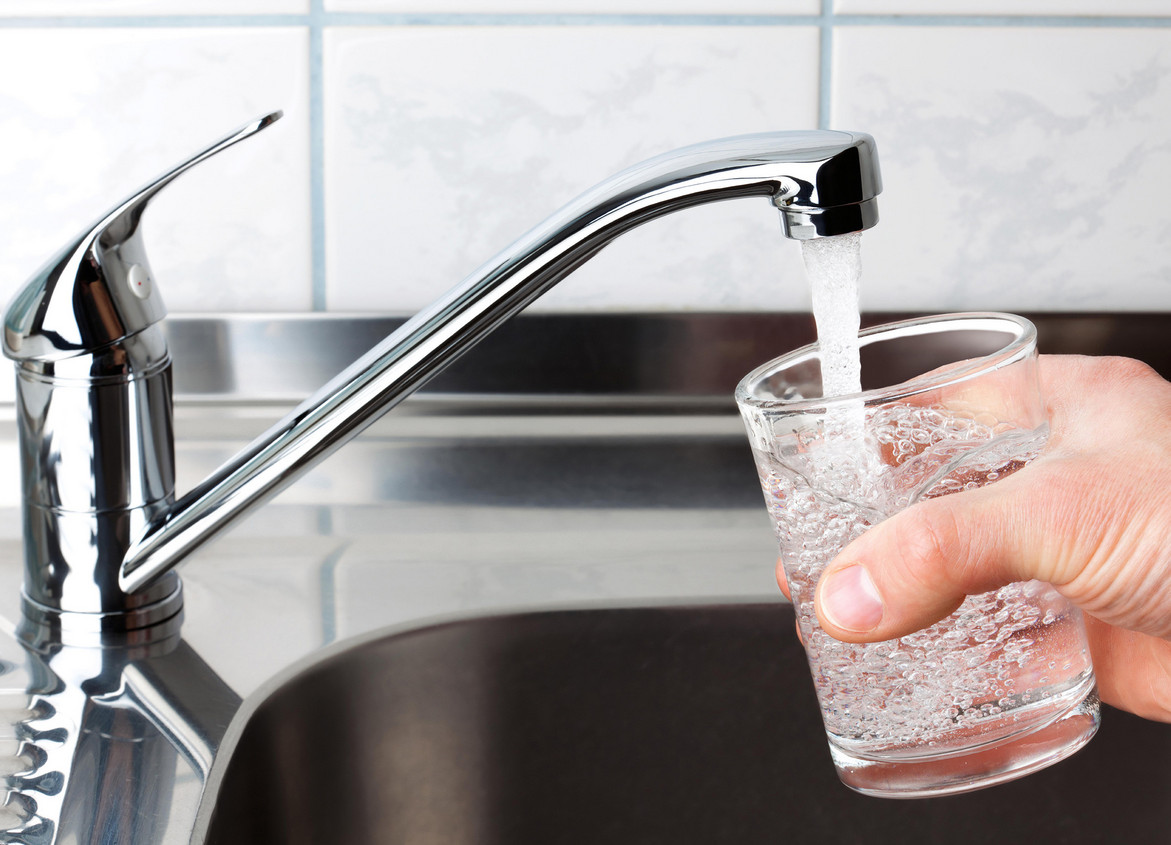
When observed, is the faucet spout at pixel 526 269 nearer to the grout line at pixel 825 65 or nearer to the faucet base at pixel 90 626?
the faucet base at pixel 90 626

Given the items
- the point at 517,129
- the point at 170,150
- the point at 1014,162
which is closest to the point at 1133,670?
the point at 1014,162

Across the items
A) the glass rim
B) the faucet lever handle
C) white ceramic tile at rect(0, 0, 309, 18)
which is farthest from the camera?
white ceramic tile at rect(0, 0, 309, 18)

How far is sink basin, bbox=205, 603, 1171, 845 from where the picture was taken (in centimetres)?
50

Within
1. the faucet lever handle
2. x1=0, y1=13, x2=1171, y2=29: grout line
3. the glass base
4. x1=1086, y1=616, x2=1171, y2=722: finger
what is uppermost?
x1=0, y1=13, x2=1171, y2=29: grout line

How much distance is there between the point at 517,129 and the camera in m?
0.63

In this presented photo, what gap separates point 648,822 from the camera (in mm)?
513

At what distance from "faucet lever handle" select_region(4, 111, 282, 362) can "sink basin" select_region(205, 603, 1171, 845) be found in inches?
7.6

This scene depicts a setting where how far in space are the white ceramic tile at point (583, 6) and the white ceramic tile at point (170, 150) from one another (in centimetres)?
5

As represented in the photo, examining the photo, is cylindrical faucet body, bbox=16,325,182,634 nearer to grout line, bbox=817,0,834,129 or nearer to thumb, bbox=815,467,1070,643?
thumb, bbox=815,467,1070,643

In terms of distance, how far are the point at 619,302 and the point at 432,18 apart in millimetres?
201

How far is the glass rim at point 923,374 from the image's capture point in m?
0.28

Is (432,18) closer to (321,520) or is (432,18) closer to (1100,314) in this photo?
(321,520)

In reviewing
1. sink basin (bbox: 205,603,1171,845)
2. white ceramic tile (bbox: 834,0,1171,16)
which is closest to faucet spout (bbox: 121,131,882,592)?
sink basin (bbox: 205,603,1171,845)

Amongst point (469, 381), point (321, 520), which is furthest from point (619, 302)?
point (321, 520)
